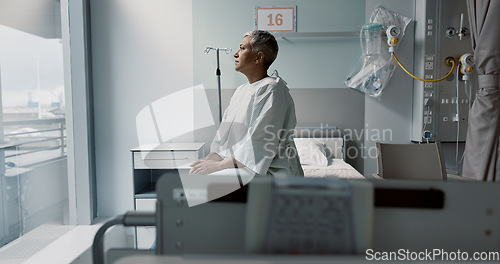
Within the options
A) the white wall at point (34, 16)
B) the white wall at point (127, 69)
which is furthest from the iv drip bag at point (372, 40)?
the white wall at point (34, 16)

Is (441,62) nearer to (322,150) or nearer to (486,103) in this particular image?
(486,103)

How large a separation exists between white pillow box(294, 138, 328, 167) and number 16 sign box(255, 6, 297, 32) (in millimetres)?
1146

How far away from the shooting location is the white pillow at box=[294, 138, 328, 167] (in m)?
3.18

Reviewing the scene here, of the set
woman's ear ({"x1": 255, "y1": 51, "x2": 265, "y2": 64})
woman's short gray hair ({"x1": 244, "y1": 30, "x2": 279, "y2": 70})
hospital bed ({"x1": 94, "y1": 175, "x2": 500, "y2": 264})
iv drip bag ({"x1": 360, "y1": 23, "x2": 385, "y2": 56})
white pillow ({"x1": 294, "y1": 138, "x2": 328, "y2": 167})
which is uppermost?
iv drip bag ({"x1": 360, "y1": 23, "x2": 385, "y2": 56})

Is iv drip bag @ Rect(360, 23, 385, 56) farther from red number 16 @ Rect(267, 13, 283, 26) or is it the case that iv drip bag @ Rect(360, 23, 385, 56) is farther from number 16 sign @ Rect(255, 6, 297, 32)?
red number 16 @ Rect(267, 13, 283, 26)

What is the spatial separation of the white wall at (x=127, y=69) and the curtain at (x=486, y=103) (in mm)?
2492

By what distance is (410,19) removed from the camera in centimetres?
358

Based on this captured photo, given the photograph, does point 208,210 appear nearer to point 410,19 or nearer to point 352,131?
point 352,131

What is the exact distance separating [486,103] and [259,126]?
6.79 feet

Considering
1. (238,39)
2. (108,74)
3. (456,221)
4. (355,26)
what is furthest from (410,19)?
(456,221)

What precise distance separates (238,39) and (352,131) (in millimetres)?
1489

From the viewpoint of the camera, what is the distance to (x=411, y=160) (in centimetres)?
271

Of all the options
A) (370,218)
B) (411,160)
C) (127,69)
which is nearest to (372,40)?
(411,160)

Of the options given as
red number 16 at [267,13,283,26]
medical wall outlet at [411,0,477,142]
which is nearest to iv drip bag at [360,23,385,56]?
medical wall outlet at [411,0,477,142]
